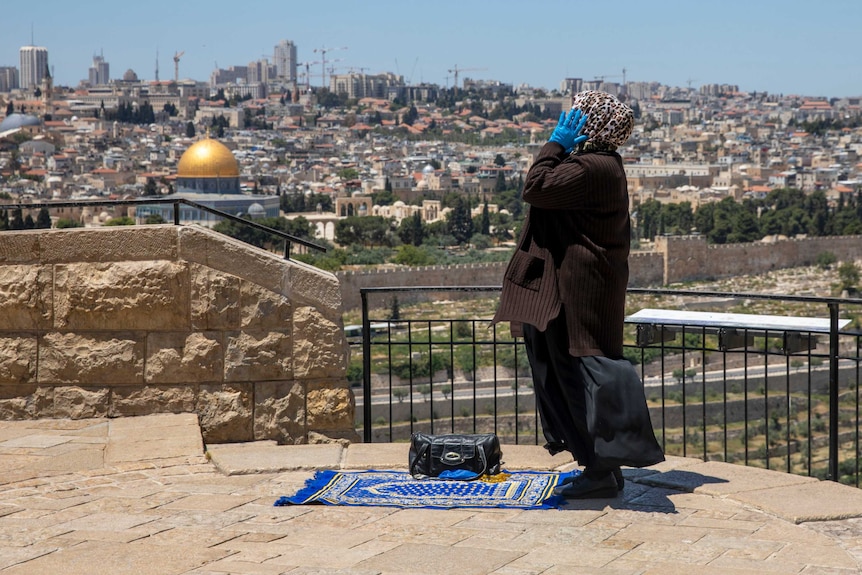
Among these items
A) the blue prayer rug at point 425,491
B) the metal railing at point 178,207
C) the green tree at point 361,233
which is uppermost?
the metal railing at point 178,207

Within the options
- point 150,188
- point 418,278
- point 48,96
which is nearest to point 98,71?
point 48,96

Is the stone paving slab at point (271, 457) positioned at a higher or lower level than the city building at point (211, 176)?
lower

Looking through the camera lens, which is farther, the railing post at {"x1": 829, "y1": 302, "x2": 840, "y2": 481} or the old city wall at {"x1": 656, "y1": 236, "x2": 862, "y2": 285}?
the old city wall at {"x1": 656, "y1": 236, "x2": 862, "y2": 285}

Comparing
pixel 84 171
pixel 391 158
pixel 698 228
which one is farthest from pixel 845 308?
pixel 391 158

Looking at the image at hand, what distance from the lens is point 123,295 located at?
13.4 ft

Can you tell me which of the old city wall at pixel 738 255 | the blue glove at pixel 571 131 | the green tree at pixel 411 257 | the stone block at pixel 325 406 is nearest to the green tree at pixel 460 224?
the green tree at pixel 411 257

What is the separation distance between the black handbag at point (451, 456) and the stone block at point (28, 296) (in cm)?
139

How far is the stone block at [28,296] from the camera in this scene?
4137 millimetres

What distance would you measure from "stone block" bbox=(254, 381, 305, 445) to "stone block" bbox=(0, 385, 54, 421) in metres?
0.68

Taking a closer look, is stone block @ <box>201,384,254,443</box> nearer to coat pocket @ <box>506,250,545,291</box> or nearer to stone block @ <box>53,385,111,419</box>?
stone block @ <box>53,385,111,419</box>

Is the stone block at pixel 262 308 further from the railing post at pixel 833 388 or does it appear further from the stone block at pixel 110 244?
the railing post at pixel 833 388

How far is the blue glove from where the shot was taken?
3.21 m

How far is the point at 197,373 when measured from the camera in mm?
4082

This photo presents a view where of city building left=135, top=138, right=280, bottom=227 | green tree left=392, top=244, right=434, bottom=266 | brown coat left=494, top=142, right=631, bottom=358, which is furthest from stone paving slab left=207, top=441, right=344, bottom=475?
city building left=135, top=138, right=280, bottom=227
